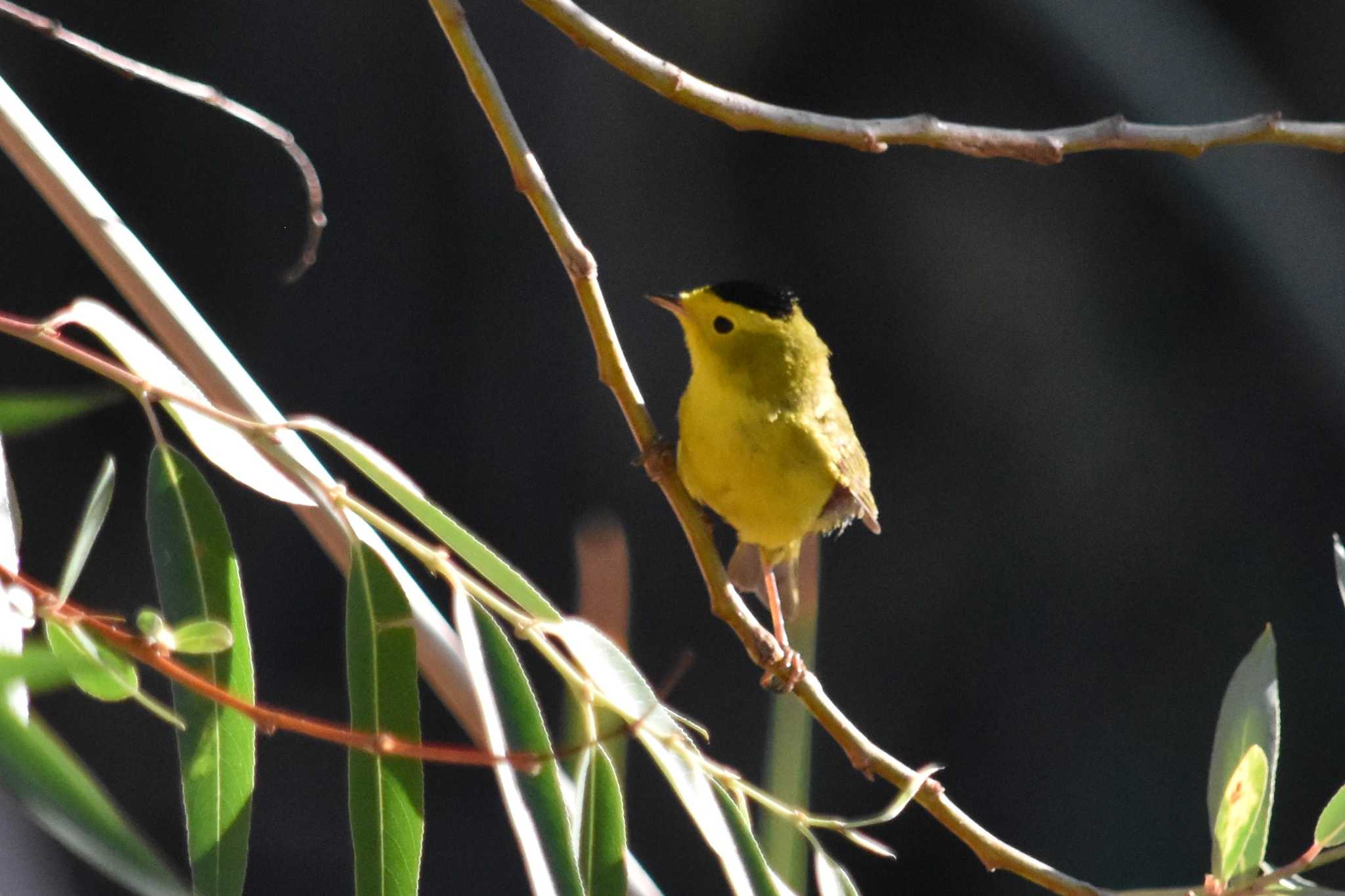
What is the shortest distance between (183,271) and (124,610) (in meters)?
0.89

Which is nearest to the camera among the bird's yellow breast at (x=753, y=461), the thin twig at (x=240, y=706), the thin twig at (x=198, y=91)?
the thin twig at (x=240, y=706)

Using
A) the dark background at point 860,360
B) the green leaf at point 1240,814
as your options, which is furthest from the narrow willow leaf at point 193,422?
the dark background at point 860,360

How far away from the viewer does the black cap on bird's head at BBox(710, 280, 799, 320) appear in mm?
1985

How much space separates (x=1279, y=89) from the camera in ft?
12.3

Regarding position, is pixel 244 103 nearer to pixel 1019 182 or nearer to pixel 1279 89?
pixel 1019 182

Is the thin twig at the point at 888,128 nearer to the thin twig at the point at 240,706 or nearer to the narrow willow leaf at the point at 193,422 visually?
the narrow willow leaf at the point at 193,422

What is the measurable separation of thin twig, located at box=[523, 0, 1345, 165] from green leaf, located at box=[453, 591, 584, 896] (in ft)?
1.30

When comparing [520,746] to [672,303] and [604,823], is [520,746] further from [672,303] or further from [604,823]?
[672,303]

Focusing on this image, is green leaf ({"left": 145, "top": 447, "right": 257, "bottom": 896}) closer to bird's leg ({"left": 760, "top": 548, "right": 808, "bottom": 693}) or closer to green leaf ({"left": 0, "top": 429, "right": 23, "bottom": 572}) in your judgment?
green leaf ({"left": 0, "top": 429, "right": 23, "bottom": 572})

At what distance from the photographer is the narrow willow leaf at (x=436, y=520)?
939 millimetres

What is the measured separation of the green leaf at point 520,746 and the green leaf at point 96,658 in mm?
204

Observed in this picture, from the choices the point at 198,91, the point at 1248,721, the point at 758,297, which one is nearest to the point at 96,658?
the point at 198,91

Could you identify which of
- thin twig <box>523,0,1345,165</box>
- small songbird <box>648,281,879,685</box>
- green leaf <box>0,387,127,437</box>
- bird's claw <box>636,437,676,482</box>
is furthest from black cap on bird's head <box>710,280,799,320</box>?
green leaf <box>0,387,127,437</box>

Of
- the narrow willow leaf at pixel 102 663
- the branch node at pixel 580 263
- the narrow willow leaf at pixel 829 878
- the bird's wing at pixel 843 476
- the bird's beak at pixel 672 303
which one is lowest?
the narrow willow leaf at pixel 829 878
